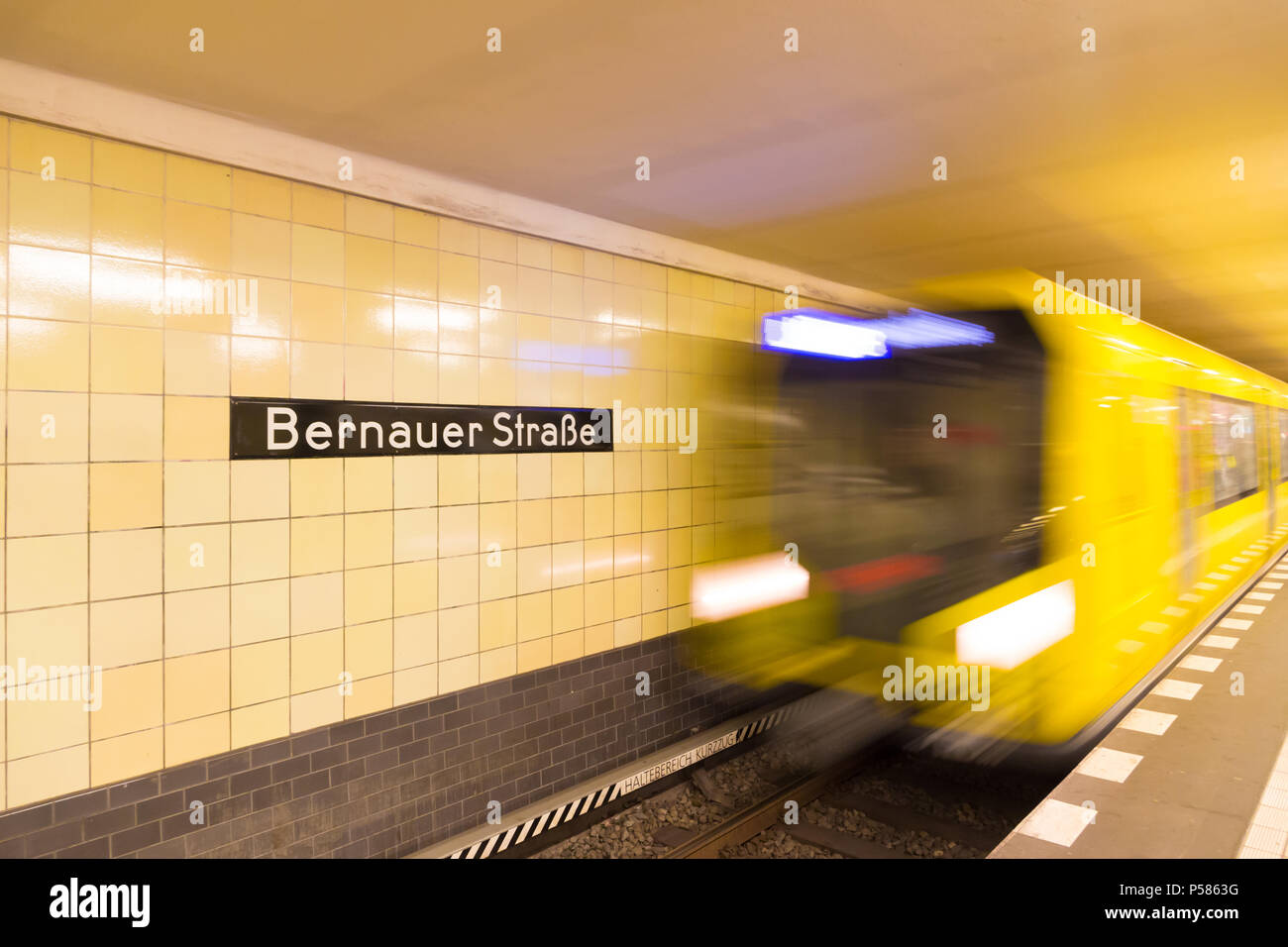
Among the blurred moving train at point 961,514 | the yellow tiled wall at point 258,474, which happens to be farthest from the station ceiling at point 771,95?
the blurred moving train at point 961,514

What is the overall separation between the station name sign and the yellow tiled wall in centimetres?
6

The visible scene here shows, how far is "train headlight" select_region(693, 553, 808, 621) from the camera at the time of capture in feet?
15.2

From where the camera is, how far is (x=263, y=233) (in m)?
3.42

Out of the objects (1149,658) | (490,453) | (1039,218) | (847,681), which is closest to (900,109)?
(1039,218)

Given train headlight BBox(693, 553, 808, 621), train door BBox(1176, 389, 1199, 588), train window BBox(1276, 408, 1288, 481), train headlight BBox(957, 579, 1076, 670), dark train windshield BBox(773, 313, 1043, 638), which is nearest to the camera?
train headlight BBox(957, 579, 1076, 670)

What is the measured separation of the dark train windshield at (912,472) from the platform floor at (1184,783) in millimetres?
1135

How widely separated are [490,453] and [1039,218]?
12.9 ft

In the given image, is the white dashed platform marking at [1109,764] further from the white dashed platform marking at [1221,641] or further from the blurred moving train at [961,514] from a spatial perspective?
the white dashed platform marking at [1221,641]

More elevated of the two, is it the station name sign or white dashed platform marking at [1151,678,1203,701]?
the station name sign

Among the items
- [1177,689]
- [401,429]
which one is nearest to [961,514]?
[1177,689]

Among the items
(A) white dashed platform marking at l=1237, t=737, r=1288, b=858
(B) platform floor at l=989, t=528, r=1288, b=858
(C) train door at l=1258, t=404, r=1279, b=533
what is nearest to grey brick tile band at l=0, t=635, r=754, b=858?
(B) platform floor at l=989, t=528, r=1288, b=858

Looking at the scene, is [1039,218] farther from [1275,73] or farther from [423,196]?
[423,196]

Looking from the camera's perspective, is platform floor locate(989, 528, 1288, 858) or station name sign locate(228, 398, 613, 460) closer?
platform floor locate(989, 528, 1288, 858)

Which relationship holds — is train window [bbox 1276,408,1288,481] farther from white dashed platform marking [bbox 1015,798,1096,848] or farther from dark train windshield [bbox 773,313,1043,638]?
white dashed platform marking [bbox 1015,798,1096,848]
